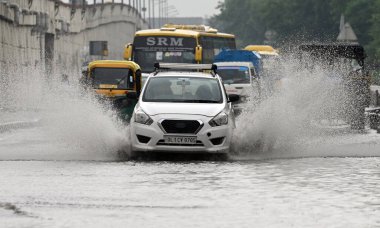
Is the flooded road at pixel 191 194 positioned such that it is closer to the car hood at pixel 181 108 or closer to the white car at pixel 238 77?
the car hood at pixel 181 108

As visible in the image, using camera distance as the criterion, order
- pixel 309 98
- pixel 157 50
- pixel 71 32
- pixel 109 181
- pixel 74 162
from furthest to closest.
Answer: pixel 71 32
pixel 157 50
pixel 309 98
pixel 74 162
pixel 109 181

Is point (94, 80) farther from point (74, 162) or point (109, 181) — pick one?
point (109, 181)

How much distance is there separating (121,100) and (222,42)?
1104 inches

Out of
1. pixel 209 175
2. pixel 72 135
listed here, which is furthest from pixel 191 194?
pixel 72 135

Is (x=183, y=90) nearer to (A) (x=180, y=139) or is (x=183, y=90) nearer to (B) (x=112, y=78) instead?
(A) (x=180, y=139)

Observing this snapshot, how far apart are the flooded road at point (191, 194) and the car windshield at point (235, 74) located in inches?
806

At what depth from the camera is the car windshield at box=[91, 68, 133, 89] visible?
34.2 meters

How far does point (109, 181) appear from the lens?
1670 cm

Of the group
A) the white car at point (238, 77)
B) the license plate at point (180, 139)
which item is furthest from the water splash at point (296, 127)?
the white car at point (238, 77)

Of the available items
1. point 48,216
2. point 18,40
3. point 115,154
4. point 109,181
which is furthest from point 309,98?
point 18,40

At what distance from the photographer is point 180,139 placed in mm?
20812

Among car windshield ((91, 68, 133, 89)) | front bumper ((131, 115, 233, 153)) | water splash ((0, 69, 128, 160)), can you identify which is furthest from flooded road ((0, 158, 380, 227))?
car windshield ((91, 68, 133, 89))

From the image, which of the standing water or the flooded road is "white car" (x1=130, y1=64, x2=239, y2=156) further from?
the flooded road

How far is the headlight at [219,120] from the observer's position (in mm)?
21031
